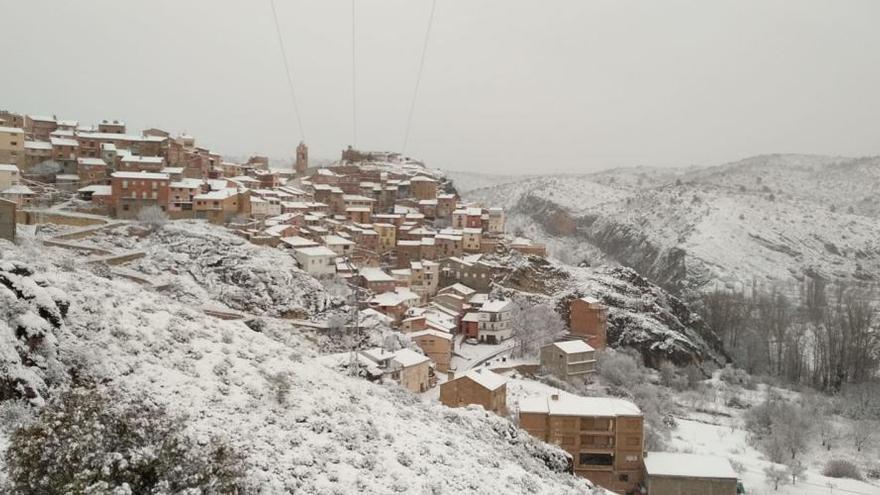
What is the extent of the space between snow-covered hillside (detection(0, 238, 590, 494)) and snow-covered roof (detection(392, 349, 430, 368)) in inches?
553

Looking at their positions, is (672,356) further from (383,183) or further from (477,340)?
(383,183)

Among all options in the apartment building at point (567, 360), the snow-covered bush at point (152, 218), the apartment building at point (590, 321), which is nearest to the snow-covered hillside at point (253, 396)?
the apartment building at point (567, 360)

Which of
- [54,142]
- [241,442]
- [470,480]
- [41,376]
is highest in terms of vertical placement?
[54,142]

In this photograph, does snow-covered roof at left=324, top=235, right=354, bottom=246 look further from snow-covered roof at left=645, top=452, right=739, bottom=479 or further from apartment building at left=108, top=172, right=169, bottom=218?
snow-covered roof at left=645, top=452, right=739, bottom=479

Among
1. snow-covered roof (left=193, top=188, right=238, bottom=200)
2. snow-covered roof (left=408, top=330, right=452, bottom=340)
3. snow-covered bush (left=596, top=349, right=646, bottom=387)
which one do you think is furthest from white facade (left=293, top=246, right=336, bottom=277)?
snow-covered bush (left=596, top=349, right=646, bottom=387)

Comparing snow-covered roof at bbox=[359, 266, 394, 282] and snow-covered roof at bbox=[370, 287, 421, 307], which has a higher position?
snow-covered roof at bbox=[359, 266, 394, 282]

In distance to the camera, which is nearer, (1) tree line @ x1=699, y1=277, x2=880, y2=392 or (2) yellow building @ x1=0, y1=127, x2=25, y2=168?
(2) yellow building @ x1=0, y1=127, x2=25, y2=168

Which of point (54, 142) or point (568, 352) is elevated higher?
point (54, 142)

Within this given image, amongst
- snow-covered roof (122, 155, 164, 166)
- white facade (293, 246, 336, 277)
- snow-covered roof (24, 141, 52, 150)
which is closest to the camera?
→ white facade (293, 246, 336, 277)

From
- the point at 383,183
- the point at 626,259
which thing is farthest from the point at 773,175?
the point at 383,183

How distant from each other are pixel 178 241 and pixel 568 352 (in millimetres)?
26884

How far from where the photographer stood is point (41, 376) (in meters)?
10.0

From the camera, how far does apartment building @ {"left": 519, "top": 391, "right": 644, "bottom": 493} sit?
25734mm

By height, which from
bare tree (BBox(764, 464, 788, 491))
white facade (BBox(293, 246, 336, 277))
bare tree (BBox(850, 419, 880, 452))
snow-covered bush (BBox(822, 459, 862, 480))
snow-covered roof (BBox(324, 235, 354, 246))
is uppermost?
snow-covered roof (BBox(324, 235, 354, 246))
